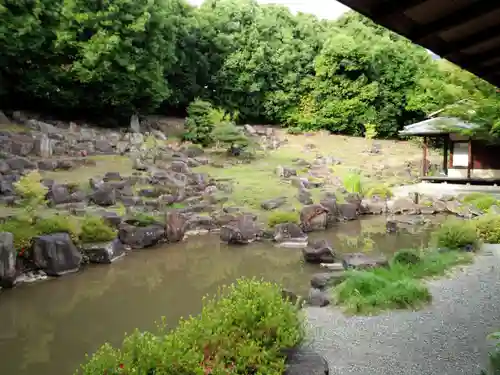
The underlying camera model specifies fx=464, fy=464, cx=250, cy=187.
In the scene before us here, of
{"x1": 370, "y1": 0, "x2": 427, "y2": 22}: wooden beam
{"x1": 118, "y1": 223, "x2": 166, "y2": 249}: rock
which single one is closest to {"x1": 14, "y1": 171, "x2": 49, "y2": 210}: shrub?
{"x1": 118, "y1": 223, "x2": 166, "y2": 249}: rock

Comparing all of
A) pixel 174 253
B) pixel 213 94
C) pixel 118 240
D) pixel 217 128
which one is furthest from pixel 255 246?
pixel 213 94

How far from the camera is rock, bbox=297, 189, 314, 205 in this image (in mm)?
17172

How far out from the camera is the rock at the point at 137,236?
12.5 metres

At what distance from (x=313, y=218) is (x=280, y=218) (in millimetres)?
1193

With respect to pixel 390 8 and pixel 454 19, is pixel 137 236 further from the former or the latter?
pixel 390 8

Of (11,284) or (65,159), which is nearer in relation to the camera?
(11,284)

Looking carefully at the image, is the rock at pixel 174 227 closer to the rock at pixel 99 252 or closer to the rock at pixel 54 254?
the rock at pixel 99 252

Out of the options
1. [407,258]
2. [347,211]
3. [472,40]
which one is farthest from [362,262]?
[347,211]

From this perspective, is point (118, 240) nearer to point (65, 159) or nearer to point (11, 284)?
point (11, 284)

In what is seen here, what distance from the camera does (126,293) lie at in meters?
9.35

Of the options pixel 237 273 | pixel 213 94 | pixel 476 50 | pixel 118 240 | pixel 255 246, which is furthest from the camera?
pixel 213 94

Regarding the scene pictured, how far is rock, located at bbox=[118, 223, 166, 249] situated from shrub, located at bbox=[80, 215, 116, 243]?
1.76ft

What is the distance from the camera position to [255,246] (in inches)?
510

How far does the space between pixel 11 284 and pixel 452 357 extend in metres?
8.57
